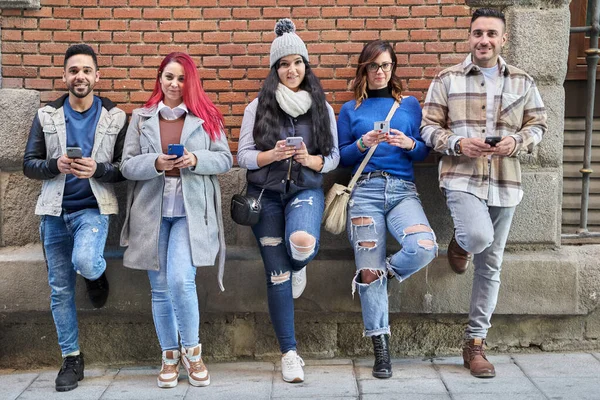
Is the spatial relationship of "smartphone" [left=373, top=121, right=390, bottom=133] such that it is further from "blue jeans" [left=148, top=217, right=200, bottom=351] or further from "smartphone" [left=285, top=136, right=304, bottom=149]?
"blue jeans" [left=148, top=217, right=200, bottom=351]

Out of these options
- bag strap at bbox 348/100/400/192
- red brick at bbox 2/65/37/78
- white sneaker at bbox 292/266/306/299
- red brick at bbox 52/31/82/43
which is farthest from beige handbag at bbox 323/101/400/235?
red brick at bbox 2/65/37/78

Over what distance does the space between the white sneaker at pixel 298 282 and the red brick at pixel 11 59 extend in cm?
241

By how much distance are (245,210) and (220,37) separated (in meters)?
1.41

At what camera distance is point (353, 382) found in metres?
4.59

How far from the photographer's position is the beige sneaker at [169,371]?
4.57m

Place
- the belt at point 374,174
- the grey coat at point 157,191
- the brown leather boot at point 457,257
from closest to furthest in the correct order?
the grey coat at point 157,191 < the belt at point 374,174 < the brown leather boot at point 457,257

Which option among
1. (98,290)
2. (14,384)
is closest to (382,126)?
(98,290)

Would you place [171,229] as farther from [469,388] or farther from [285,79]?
[469,388]

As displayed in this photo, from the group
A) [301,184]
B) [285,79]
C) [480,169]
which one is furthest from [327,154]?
[480,169]

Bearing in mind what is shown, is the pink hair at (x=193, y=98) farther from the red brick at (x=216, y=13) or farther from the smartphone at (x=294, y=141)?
the red brick at (x=216, y=13)

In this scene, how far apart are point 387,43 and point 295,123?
800 millimetres

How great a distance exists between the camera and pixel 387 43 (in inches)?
190

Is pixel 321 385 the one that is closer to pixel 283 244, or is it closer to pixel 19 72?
pixel 283 244

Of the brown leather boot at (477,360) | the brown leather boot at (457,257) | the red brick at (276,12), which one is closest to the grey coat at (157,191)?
the red brick at (276,12)
